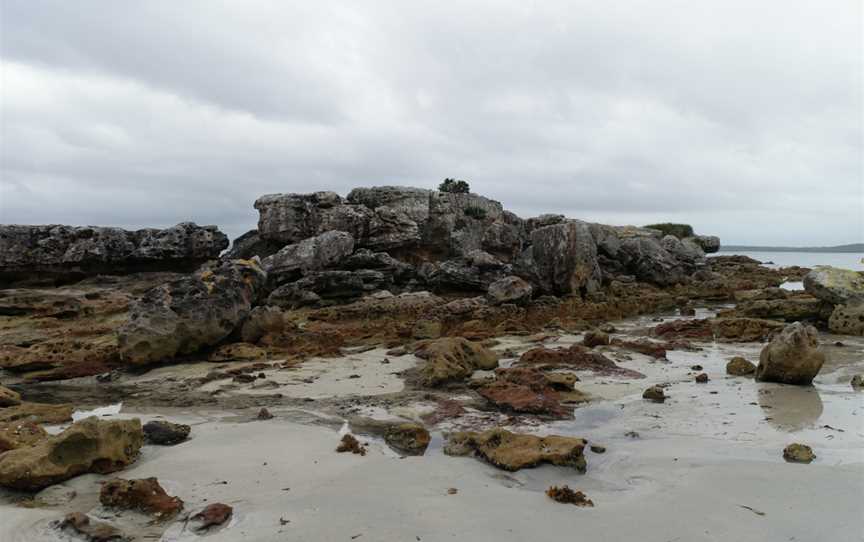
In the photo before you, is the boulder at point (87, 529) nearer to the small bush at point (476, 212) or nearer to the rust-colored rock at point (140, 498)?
the rust-colored rock at point (140, 498)

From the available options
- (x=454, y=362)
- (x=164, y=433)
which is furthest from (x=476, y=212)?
(x=164, y=433)

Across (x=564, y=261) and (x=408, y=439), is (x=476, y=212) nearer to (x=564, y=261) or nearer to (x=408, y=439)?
(x=564, y=261)

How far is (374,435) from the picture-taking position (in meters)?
5.64

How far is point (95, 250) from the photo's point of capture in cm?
1848

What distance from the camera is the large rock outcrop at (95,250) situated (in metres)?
18.0

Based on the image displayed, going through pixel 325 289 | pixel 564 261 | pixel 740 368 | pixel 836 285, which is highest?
pixel 564 261

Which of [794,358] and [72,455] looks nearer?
[72,455]

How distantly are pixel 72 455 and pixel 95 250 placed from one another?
53.7 feet

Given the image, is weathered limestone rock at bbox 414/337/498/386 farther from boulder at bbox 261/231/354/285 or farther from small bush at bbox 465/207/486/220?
small bush at bbox 465/207/486/220

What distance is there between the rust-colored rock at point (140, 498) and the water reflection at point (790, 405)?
540 centimetres

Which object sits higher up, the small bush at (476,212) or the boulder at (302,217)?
the small bush at (476,212)

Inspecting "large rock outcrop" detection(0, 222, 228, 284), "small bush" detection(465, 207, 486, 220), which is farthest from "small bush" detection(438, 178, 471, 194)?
"large rock outcrop" detection(0, 222, 228, 284)

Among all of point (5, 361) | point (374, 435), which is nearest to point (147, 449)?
point (374, 435)

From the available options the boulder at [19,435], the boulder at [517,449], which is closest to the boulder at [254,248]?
the boulder at [19,435]
